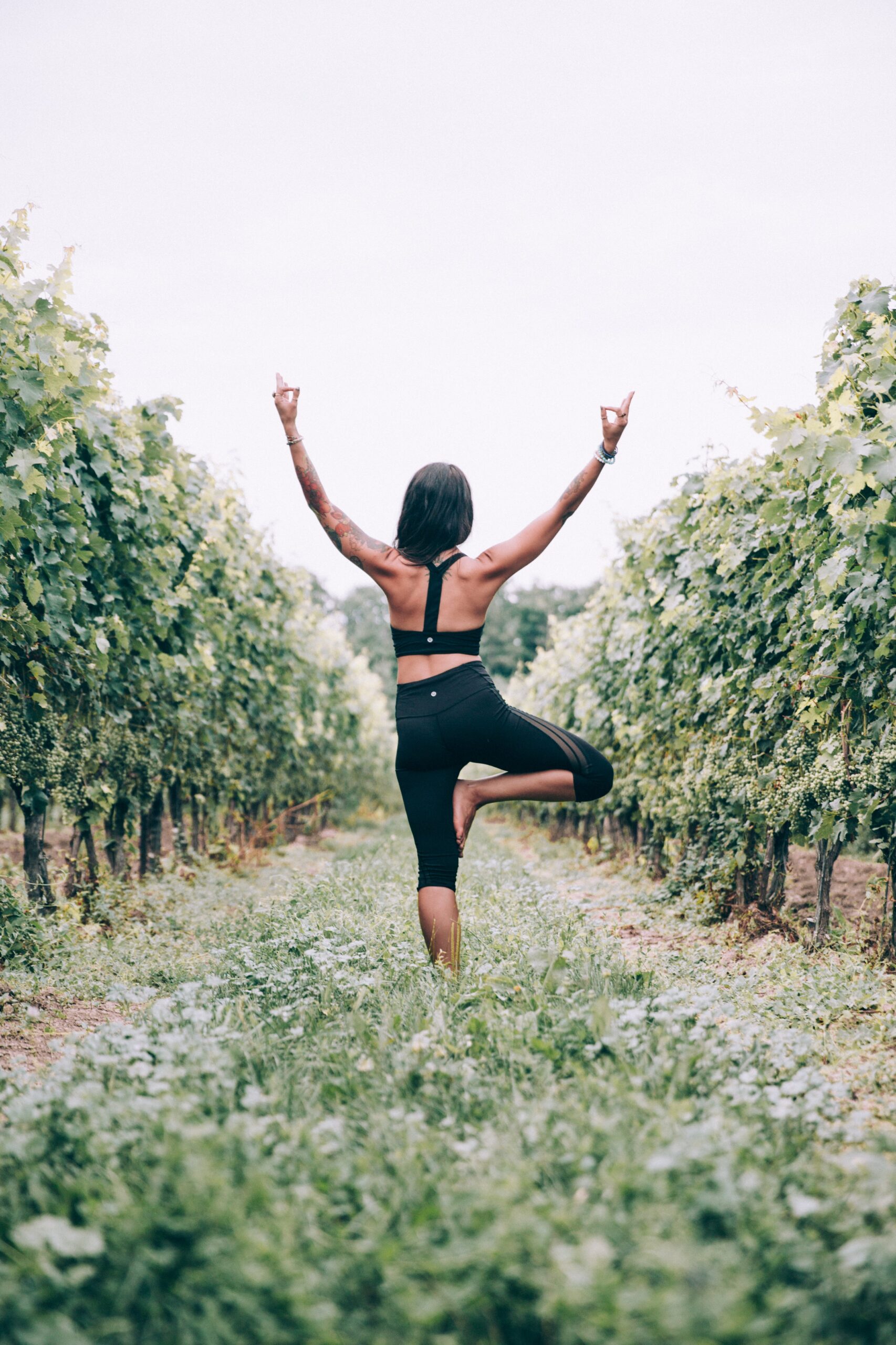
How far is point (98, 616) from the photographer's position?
244 inches

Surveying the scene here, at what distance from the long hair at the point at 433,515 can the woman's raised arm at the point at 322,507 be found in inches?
4.4

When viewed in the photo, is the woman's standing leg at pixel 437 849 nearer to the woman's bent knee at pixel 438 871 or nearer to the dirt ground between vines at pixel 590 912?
the woman's bent knee at pixel 438 871

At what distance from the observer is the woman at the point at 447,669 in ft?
12.0

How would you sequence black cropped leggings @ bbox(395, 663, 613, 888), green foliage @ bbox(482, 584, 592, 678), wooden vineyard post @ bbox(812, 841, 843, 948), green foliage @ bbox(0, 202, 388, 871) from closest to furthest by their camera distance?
black cropped leggings @ bbox(395, 663, 613, 888) → green foliage @ bbox(0, 202, 388, 871) → wooden vineyard post @ bbox(812, 841, 843, 948) → green foliage @ bbox(482, 584, 592, 678)

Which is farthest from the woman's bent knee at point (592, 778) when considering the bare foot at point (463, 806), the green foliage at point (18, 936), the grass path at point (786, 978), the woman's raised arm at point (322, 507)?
the green foliage at point (18, 936)

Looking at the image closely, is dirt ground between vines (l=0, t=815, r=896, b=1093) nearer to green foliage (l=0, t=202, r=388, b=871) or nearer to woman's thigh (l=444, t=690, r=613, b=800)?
woman's thigh (l=444, t=690, r=613, b=800)

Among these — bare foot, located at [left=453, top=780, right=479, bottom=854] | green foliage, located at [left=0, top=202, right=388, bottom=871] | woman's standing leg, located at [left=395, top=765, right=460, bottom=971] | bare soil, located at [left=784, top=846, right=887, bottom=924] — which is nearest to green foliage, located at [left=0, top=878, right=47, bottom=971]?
green foliage, located at [left=0, top=202, right=388, bottom=871]

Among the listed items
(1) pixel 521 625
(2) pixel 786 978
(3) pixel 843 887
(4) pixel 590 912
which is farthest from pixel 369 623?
(2) pixel 786 978

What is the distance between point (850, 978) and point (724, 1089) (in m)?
2.25

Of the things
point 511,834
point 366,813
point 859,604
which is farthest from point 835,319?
point 366,813

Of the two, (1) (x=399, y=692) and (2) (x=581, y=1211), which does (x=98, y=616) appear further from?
(2) (x=581, y=1211)

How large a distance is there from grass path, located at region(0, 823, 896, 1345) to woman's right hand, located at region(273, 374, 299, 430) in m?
1.97

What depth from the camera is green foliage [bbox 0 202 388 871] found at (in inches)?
191

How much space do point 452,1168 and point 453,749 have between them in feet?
5.73
